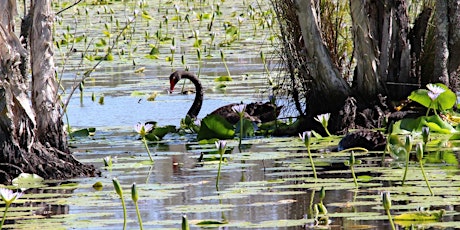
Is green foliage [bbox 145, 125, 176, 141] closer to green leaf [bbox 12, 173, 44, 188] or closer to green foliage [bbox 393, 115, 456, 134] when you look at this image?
green foliage [bbox 393, 115, 456, 134]

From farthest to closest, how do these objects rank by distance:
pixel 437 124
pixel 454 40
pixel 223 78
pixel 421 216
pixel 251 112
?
pixel 223 78
pixel 251 112
pixel 454 40
pixel 437 124
pixel 421 216

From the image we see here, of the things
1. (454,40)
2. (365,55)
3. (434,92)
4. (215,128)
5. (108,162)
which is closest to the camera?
(108,162)

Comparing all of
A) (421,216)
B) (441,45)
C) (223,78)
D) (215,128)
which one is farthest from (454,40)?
(223,78)

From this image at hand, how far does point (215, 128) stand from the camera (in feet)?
31.0

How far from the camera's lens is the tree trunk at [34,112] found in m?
7.61

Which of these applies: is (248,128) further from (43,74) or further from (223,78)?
(223,78)

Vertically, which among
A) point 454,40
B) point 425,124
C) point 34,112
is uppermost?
point 454,40

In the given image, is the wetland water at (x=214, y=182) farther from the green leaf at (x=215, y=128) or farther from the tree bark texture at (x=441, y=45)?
the tree bark texture at (x=441, y=45)

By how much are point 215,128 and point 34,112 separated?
78.0 inches

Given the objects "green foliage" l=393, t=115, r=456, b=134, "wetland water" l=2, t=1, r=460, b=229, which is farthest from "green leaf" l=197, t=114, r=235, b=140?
"green foliage" l=393, t=115, r=456, b=134

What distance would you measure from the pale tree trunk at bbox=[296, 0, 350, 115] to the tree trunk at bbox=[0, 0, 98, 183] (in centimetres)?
248

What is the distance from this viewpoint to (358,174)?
744 centimetres

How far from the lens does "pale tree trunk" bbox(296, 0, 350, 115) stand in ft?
31.7

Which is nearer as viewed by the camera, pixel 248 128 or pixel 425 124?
pixel 425 124
